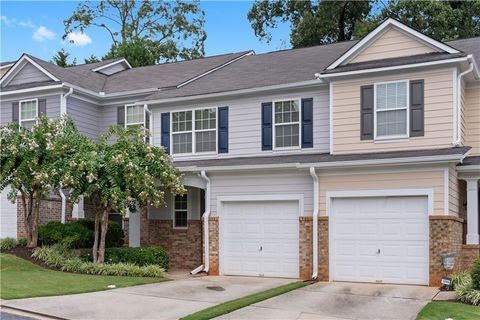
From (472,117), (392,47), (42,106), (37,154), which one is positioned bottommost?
(37,154)

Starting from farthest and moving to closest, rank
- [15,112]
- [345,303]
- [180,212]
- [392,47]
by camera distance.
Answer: [15,112] < [180,212] < [392,47] < [345,303]

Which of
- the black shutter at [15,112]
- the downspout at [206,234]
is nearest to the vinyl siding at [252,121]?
the downspout at [206,234]

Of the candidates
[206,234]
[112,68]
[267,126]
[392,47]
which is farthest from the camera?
[112,68]

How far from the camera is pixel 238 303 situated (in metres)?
12.8

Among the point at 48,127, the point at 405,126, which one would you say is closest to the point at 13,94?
the point at 48,127

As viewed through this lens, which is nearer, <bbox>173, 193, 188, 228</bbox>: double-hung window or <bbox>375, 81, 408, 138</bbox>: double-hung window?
<bbox>375, 81, 408, 138</bbox>: double-hung window

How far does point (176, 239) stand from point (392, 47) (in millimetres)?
9682

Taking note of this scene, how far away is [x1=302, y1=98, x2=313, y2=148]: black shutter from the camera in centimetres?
1895

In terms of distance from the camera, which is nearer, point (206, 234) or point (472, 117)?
point (472, 117)

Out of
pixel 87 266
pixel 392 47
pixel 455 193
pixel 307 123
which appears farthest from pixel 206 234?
pixel 392 47

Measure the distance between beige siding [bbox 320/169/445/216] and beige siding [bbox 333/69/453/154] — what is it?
988 mm

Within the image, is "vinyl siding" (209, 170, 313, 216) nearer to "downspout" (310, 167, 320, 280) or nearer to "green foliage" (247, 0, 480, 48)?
"downspout" (310, 167, 320, 280)

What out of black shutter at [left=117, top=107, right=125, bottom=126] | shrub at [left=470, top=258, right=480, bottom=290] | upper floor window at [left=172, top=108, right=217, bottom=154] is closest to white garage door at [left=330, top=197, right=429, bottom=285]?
shrub at [left=470, top=258, right=480, bottom=290]

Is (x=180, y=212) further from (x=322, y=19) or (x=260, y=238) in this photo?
(x=322, y=19)
